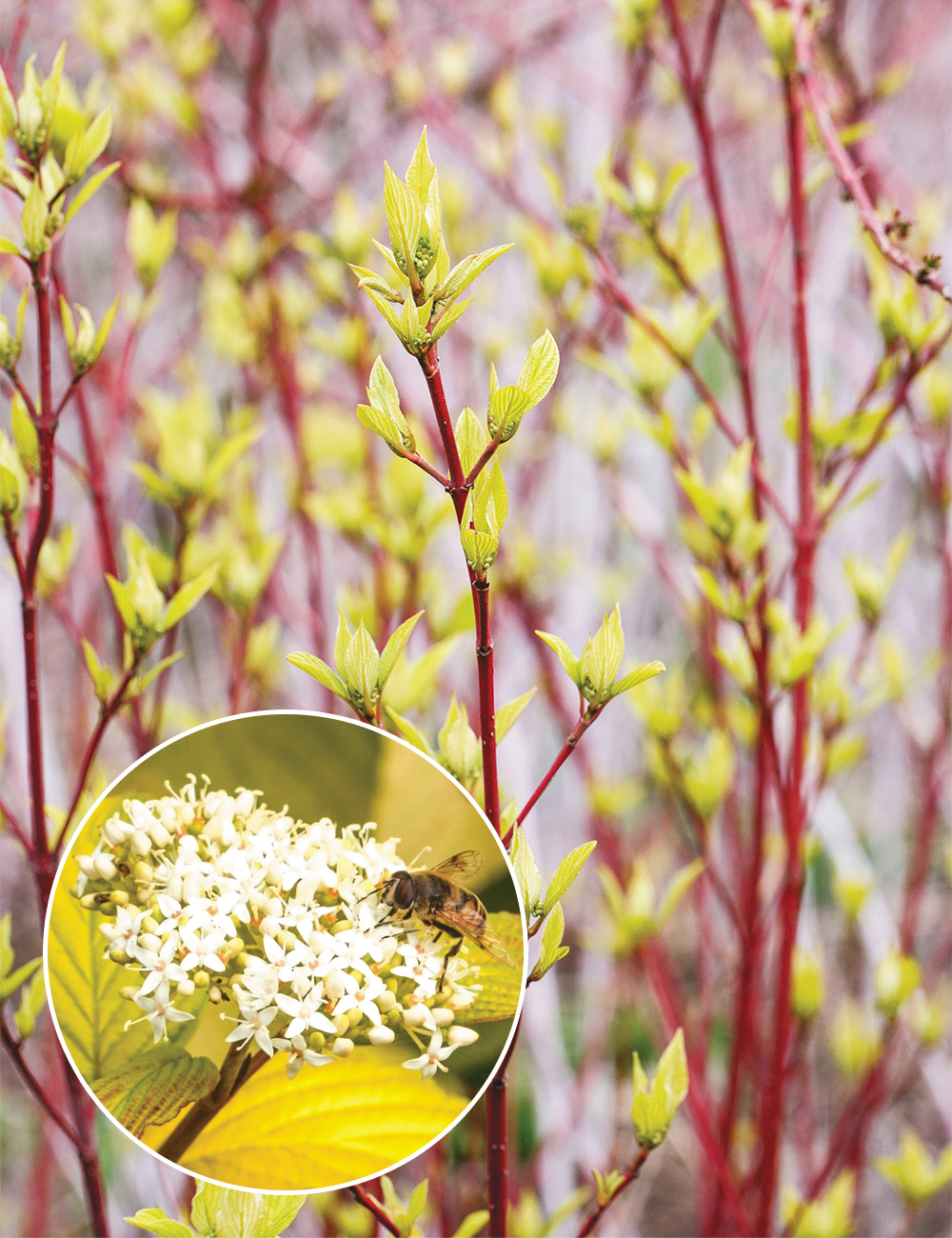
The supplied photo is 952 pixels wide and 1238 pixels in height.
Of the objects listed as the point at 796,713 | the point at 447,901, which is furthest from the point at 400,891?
the point at 796,713

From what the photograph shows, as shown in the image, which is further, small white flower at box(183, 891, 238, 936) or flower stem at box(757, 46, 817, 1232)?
flower stem at box(757, 46, 817, 1232)

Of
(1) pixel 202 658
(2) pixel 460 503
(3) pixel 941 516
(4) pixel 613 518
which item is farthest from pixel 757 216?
(2) pixel 460 503

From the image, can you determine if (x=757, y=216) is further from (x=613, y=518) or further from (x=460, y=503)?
(x=460, y=503)

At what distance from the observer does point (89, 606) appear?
845mm

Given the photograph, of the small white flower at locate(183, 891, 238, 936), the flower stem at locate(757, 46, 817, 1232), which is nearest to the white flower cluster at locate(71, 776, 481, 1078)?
the small white flower at locate(183, 891, 238, 936)

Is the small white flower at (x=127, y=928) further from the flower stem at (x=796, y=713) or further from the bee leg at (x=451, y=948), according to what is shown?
the flower stem at (x=796, y=713)

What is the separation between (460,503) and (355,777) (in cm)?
9

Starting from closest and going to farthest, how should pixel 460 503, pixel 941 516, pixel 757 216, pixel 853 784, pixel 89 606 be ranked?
pixel 460 503
pixel 941 516
pixel 89 606
pixel 757 216
pixel 853 784

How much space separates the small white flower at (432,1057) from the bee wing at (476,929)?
0.03 m

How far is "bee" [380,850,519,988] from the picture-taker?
26 centimetres

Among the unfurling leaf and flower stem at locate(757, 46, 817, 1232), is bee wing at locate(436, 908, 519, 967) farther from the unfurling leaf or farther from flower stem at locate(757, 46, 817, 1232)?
flower stem at locate(757, 46, 817, 1232)

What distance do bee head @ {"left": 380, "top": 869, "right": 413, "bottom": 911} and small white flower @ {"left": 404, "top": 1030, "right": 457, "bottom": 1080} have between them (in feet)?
0.13

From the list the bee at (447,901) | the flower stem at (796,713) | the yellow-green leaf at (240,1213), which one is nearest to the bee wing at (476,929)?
the bee at (447,901)

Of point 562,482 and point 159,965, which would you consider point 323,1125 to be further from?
point 562,482
